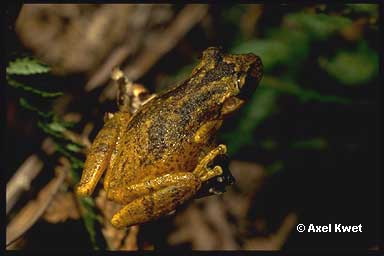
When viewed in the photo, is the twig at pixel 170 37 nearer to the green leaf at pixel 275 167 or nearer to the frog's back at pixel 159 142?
the green leaf at pixel 275 167

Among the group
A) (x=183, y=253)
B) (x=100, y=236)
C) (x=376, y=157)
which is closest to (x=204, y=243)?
(x=183, y=253)

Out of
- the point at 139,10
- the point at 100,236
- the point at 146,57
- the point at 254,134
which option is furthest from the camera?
the point at 139,10

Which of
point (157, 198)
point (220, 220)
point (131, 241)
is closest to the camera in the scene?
point (157, 198)

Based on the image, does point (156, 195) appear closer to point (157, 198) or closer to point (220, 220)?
point (157, 198)

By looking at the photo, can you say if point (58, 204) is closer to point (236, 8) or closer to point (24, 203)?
point (24, 203)

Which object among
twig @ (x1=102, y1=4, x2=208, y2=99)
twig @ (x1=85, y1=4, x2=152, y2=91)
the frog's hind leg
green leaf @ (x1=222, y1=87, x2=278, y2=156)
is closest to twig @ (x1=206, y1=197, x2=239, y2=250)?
Result: green leaf @ (x1=222, y1=87, x2=278, y2=156)

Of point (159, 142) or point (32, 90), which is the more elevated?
point (32, 90)

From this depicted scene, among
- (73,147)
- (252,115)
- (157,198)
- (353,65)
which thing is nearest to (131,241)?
(73,147)
